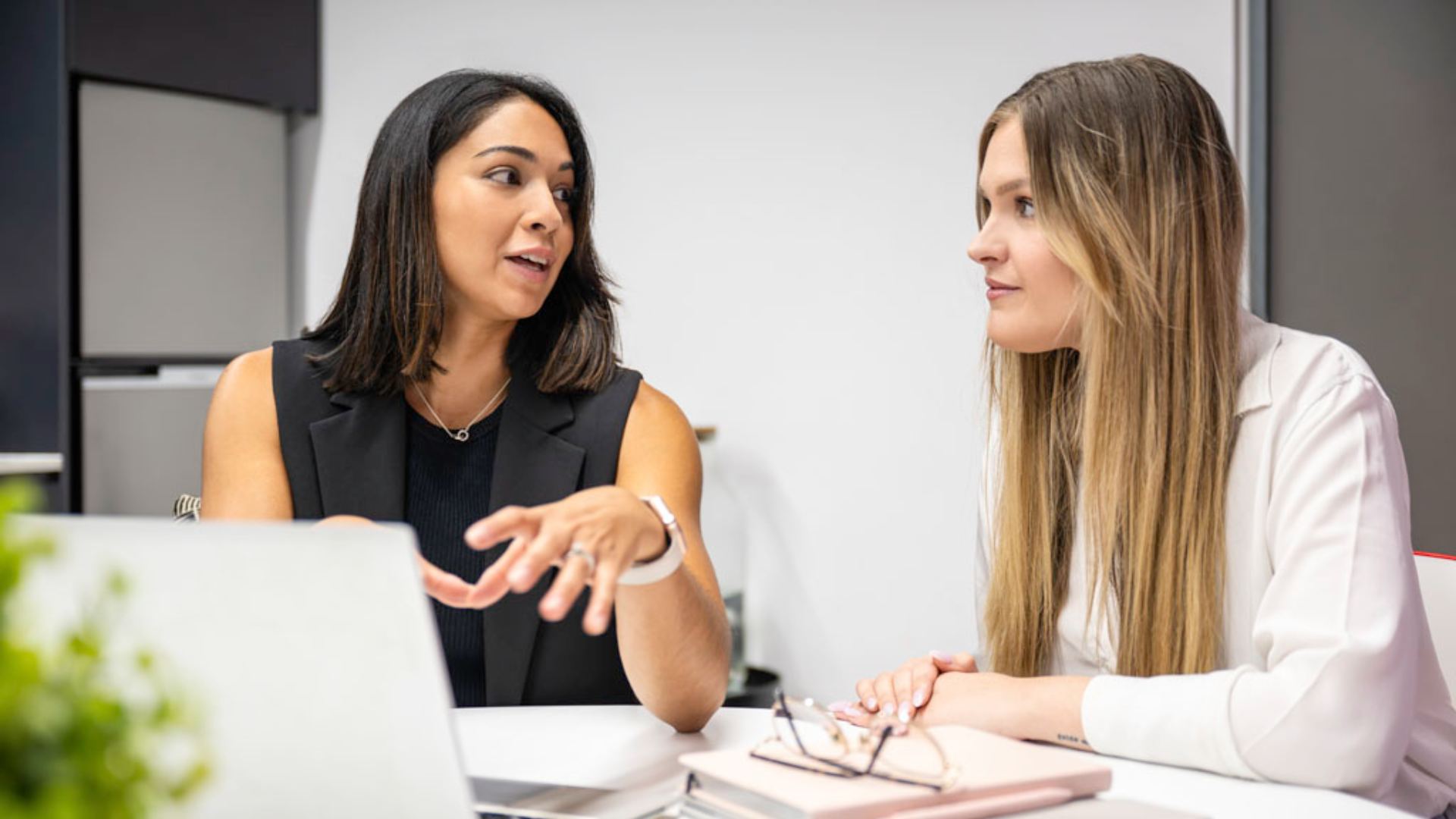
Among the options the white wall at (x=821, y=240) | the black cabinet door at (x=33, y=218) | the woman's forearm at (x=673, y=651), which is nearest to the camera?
the woman's forearm at (x=673, y=651)

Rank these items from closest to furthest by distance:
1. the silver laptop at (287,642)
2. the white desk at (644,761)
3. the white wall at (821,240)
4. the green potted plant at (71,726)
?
1. the green potted plant at (71,726)
2. the silver laptop at (287,642)
3. the white desk at (644,761)
4. the white wall at (821,240)

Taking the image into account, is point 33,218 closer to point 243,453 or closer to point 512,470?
point 243,453

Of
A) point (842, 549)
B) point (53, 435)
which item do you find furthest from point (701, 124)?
point (53, 435)

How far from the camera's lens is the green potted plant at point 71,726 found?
33cm

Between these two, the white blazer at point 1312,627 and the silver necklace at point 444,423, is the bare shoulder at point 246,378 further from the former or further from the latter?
the white blazer at point 1312,627

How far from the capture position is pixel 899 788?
81 centimetres

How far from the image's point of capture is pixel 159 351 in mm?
3711

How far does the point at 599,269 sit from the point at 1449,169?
180cm

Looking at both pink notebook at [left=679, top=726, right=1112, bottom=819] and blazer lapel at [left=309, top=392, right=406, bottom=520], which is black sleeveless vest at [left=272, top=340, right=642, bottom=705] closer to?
blazer lapel at [left=309, top=392, right=406, bottom=520]

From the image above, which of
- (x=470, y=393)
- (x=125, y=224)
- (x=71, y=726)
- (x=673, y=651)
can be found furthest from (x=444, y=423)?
(x=125, y=224)

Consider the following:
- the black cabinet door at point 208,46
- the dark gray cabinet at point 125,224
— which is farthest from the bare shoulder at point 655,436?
the black cabinet door at point 208,46

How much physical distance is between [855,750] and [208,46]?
3.64 metres

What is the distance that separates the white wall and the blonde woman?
60.5 inches

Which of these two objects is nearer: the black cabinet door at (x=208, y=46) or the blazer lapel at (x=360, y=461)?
the blazer lapel at (x=360, y=461)
